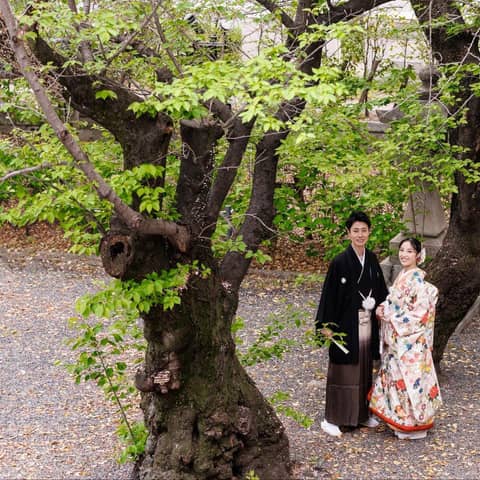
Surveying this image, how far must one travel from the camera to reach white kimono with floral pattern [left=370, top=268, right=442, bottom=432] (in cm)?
543

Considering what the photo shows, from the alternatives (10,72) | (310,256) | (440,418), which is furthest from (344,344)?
(310,256)

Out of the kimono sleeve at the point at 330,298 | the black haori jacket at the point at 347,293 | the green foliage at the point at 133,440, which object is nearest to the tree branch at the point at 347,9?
the black haori jacket at the point at 347,293

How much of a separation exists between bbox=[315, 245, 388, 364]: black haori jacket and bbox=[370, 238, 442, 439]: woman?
21 cm

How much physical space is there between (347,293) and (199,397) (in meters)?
1.52

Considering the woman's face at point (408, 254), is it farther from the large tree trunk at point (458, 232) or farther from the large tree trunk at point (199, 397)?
the large tree trunk at point (199, 397)

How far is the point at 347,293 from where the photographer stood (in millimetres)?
5500

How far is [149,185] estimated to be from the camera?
165 inches

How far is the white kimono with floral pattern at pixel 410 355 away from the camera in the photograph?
543cm

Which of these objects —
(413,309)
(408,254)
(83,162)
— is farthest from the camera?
(413,309)

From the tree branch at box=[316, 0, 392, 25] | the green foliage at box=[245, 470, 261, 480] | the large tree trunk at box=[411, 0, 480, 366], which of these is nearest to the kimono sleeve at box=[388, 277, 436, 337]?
the large tree trunk at box=[411, 0, 480, 366]

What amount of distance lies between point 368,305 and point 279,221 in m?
3.70

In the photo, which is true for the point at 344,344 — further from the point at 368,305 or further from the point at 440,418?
the point at 440,418

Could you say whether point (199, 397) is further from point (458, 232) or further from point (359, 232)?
point (458, 232)

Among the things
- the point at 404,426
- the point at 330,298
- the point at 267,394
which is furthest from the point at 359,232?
the point at 267,394
